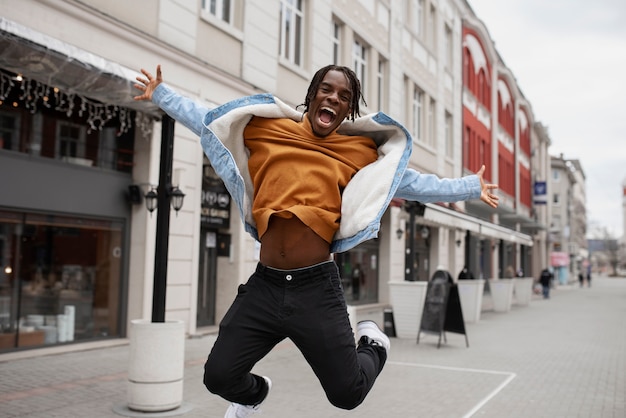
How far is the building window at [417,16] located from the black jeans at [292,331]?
69.9 feet

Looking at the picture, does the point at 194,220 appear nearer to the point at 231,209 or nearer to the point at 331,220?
the point at 231,209

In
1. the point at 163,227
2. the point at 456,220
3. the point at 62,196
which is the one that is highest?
the point at 456,220

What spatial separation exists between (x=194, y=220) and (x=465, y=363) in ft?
17.4

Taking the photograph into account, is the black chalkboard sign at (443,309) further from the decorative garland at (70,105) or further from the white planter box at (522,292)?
the white planter box at (522,292)

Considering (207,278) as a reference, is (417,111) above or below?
above

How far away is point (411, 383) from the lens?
7586 millimetres

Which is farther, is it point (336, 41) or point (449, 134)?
point (449, 134)

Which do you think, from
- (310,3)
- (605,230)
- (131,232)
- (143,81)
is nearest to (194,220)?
(131,232)

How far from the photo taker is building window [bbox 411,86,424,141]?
23.7 metres

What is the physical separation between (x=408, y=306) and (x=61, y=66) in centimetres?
737

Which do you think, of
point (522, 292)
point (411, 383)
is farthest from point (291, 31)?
point (522, 292)

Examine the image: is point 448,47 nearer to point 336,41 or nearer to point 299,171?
point 336,41

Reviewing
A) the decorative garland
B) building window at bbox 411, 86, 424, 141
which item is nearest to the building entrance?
the decorative garland

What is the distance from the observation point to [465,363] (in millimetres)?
9258
